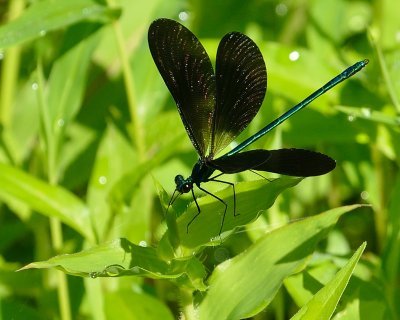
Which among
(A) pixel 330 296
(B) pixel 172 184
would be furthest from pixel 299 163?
(B) pixel 172 184

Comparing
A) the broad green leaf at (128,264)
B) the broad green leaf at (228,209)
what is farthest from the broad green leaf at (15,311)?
the broad green leaf at (228,209)

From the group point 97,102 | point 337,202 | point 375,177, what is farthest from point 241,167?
point 97,102

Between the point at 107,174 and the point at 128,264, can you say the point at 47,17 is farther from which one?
the point at 128,264

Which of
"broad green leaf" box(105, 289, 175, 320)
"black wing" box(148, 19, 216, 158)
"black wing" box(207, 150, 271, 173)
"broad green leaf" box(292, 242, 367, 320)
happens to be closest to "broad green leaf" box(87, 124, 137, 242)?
"broad green leaf" box(105, 289, 175, 320)

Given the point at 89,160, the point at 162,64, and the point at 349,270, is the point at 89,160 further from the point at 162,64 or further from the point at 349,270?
the point at 349,270

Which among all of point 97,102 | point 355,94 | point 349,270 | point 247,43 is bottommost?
point 349,270

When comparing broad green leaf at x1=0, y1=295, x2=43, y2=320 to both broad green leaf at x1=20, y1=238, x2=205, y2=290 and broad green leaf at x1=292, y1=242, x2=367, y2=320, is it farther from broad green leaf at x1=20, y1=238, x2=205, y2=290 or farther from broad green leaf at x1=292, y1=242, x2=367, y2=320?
broad green leaf at x1=292, y1=242, x2=367, y2=320
